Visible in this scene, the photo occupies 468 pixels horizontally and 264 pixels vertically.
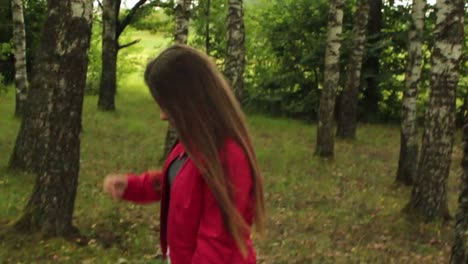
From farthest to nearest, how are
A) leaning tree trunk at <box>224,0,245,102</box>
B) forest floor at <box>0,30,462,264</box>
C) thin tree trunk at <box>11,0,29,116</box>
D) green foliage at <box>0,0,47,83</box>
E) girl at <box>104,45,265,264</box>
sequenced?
green foliage at <box>0,0,47,83</box>
thin tree trunk at <box>11,0,29,116</box>
leaning tree trunk at <box>224,0,245,102</box>
forest floor at <box>0,30,462,264</box>
girl at <box>104,45,265,264</box>

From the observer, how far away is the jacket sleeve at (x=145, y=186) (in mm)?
3248

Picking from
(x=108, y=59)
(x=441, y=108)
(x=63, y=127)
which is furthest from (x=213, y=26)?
(x=63, y=127)

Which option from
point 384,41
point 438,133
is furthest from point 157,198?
point 384,41

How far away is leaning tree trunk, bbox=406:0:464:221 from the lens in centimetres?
854

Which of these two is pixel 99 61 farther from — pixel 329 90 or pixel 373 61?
pixel 329 90

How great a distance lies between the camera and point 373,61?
77.4ft

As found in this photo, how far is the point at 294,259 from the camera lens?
7.36m

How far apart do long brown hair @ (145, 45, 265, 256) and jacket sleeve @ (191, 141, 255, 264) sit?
0.03 meters

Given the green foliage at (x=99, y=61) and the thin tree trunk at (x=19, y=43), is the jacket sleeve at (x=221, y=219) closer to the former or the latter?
the thin tree trunk at (x=19, y=43)

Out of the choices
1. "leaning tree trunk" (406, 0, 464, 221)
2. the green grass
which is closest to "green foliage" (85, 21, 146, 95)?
the green grass

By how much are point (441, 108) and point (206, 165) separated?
6928 millimetres

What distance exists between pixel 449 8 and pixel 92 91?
2462 cm

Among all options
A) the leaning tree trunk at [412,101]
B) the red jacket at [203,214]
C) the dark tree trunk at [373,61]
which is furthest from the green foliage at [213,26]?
the red jacket at [203,214]

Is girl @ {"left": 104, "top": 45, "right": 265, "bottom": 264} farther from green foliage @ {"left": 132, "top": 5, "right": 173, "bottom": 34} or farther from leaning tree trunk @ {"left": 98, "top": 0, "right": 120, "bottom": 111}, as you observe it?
green foliage @ {"left": 132, "top": 5, "right": 173, "bottom": 34}
